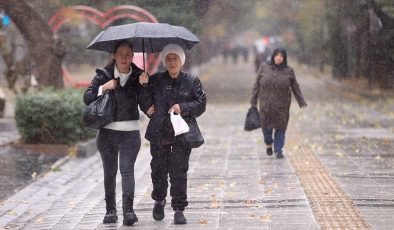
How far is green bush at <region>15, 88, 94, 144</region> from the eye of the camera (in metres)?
14.3

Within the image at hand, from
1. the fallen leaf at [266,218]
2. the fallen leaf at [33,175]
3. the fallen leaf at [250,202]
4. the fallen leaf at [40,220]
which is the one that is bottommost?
the fallen leaf at [33,175]

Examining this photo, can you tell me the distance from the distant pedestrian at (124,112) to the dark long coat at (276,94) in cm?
539

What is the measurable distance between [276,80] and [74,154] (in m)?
3.91

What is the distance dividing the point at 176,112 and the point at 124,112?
0.53 meters

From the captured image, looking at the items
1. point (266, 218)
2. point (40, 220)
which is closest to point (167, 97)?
point (266, 218)

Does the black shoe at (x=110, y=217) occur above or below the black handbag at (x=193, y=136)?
below

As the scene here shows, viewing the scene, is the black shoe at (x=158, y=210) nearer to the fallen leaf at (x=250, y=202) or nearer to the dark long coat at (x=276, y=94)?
the fallen leaf at (x=250, y=202)

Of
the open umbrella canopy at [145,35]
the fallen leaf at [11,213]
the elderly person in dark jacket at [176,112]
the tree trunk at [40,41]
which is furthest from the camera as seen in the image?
the tree trunk at [40,41]

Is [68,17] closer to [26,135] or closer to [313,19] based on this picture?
[26,135]

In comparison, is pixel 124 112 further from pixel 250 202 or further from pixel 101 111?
pixel 250 202

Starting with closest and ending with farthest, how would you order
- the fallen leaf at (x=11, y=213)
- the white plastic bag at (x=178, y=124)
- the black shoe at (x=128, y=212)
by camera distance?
1. the white plastic bag at (x=178, y=124)
2. the black shoe at (x=128, y=212)
3. the fallen leaf at (x=11, y=213)

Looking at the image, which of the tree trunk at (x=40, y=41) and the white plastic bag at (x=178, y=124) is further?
the tree trunk at (x=40, y=41)

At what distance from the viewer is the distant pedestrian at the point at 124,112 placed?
7.73 metres

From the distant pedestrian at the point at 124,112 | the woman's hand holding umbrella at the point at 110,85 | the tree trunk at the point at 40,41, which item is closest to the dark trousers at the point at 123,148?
the distant pedestrian at the point at 124,112
